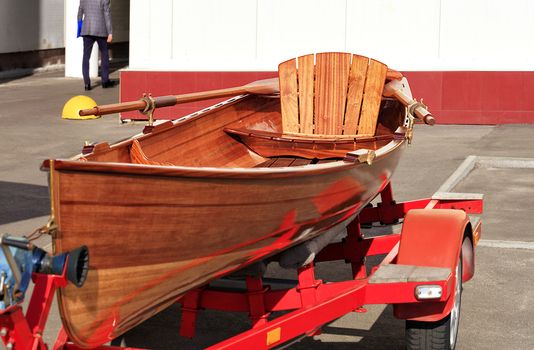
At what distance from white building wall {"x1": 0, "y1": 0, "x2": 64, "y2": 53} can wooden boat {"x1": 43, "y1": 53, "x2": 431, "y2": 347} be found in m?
16.0

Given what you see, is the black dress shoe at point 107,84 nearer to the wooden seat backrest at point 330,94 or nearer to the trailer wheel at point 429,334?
the wooden seat backrest at point 330,94

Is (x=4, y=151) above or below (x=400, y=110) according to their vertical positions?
below

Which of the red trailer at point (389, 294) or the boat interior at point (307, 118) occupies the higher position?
the boat interior at point (307, 118)

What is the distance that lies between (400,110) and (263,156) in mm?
1134

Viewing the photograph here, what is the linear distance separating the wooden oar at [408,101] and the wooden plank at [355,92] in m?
0.21

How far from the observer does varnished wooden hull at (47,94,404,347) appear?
15.3ft

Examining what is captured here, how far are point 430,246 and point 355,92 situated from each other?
3.09 meters

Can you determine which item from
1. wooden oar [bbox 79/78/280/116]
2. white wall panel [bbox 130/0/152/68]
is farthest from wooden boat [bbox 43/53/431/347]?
white wall panel [bbox 130/0/152/68]

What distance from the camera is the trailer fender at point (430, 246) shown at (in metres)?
5.93

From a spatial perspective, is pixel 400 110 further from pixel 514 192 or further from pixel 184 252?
pixel 184 252

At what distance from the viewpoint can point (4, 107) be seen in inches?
722

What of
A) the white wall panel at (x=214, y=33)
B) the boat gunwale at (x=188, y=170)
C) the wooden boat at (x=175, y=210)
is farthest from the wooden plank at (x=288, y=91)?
the white wall panel at (x=214, y=33)

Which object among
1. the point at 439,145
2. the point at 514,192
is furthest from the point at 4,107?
the point at 514,192

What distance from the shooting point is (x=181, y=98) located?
777 cm
